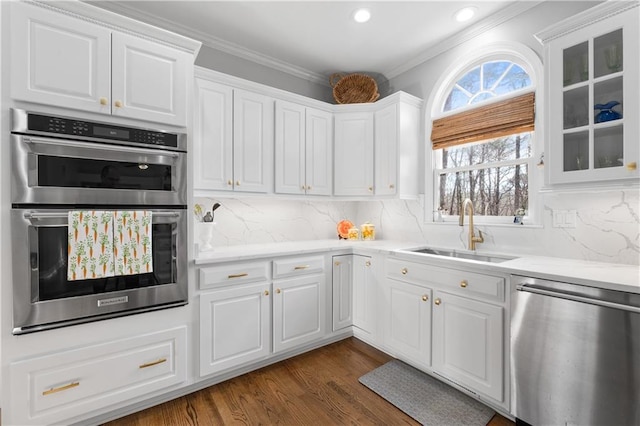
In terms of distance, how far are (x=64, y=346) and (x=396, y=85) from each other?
11.6 feet

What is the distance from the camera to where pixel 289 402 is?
6.48ft

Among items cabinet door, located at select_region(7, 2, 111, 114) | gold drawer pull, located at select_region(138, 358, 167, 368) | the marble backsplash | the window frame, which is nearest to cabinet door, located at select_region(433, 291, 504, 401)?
the marble backsplash

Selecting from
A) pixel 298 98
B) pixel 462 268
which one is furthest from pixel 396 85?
pixel 462 268

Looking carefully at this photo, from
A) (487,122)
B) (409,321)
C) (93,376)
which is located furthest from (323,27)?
(93,376)

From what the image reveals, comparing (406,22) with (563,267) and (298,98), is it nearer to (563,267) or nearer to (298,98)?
(298,98)

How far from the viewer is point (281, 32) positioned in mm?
2635

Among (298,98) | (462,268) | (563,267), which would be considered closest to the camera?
(563,267)

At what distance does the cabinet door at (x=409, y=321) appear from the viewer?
2211mm

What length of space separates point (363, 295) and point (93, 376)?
200 cm

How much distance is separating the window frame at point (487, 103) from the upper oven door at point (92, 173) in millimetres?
2241

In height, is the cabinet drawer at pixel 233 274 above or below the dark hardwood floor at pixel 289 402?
above

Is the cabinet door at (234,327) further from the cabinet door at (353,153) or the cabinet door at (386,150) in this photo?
the cabinet door at (386,150)

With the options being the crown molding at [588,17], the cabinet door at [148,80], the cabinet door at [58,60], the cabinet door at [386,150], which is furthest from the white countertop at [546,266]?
the crown molding at [588,17]

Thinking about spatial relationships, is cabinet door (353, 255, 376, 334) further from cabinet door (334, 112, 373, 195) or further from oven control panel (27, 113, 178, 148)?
oven control panel (27, 113, 178, 148)
